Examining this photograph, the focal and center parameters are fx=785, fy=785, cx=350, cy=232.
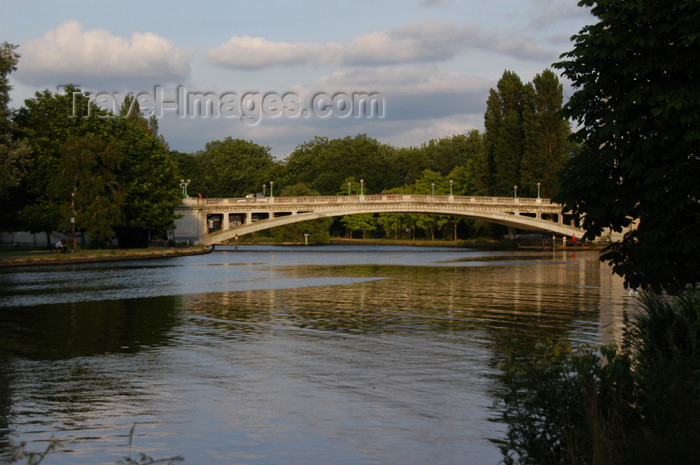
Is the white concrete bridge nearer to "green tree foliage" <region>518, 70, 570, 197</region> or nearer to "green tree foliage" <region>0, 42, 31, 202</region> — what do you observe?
"green tree foliage" <region>518, 70, 570, 197</region>

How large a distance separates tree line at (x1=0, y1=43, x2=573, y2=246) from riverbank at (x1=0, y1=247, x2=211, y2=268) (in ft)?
8.53

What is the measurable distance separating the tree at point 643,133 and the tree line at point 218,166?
21.9 meters

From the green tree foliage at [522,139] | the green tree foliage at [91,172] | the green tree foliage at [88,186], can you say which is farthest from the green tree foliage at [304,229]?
the green tree foliage at [88,186]

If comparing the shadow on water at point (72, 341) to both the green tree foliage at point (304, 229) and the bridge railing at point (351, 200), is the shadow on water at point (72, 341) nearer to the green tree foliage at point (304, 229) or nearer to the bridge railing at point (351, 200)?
the bridge railing at point (351, 200)

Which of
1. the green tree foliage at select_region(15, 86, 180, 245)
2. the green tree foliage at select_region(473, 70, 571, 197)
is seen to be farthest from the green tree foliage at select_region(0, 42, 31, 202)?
the green tree foliage at select_region(473, 70, 571, 197)

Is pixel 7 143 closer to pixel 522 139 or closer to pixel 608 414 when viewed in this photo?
pixel 608 414

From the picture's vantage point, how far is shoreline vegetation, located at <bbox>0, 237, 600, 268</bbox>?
5850 cm

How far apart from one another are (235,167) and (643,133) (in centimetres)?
16513

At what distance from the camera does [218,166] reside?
579 feet

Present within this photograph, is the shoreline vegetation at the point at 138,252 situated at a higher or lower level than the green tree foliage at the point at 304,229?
lower

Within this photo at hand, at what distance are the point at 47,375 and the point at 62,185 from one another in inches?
2129

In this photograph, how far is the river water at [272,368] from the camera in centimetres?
1105

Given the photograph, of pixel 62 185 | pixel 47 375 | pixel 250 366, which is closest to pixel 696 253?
pixel 250 366

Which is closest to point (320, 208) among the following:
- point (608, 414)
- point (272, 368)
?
point (272, 368)
